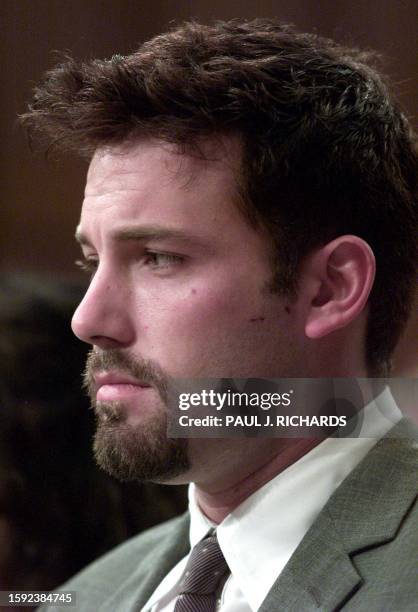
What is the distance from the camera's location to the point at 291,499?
3.24 ft

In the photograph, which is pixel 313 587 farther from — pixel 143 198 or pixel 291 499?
pixel 143 198

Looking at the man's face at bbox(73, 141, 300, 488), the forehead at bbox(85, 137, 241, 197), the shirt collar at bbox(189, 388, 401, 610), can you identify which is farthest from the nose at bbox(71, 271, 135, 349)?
the shirt collar at bbox(189, 388, 401, 610)

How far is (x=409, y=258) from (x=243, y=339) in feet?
0.74

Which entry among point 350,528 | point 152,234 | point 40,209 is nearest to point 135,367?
point 152,234

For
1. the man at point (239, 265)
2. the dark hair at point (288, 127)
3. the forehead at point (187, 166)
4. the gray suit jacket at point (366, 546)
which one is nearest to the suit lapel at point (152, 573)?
the man at point (239, 265)

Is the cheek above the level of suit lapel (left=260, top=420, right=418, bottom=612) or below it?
above

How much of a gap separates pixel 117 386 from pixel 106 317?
8cm

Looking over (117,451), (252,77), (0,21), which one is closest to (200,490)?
(117,451)

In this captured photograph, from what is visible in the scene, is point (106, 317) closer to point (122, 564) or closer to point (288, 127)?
point (288, 127)

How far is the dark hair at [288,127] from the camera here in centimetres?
99

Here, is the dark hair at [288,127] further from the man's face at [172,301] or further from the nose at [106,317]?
the nose at [106,317]

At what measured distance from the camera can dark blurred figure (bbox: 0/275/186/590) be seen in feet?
4.20

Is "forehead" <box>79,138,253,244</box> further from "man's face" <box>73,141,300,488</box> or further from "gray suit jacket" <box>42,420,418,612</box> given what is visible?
"gray suit jacket" <box>42,420,418,612</box>

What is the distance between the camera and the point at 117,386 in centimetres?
101
